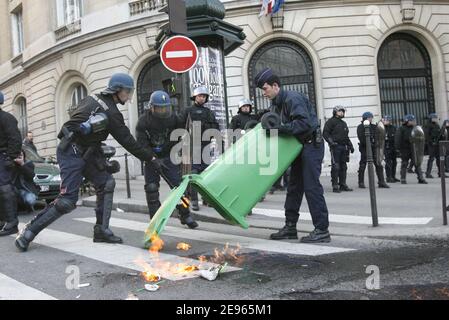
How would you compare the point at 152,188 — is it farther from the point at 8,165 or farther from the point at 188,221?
the point at 8,165

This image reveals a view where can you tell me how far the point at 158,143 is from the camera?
672cm

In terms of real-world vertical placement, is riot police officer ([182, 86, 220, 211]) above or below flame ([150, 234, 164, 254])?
above

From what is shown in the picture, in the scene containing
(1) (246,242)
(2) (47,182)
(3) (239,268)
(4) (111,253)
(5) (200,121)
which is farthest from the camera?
(2) (47,182)

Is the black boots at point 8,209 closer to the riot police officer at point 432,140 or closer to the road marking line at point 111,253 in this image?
the road marking line at point 111,253

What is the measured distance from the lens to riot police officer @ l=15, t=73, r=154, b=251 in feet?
17.8

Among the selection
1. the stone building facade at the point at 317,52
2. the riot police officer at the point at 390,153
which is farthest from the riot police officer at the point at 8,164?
the stone building facade at the point at 317,52

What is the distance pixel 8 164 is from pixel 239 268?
3782 mm

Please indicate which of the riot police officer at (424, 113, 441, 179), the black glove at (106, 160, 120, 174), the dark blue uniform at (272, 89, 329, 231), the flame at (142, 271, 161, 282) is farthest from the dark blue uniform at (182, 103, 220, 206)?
the riot police officer at (424, 113, 441, 179)

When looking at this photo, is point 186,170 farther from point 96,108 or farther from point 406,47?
point 406,47

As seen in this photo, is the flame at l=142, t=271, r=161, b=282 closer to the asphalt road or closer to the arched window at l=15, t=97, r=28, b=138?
the asphalt road

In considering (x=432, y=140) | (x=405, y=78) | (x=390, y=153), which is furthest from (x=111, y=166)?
(x=405, y=78)

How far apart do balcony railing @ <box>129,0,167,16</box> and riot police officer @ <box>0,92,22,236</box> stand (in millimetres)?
13890
